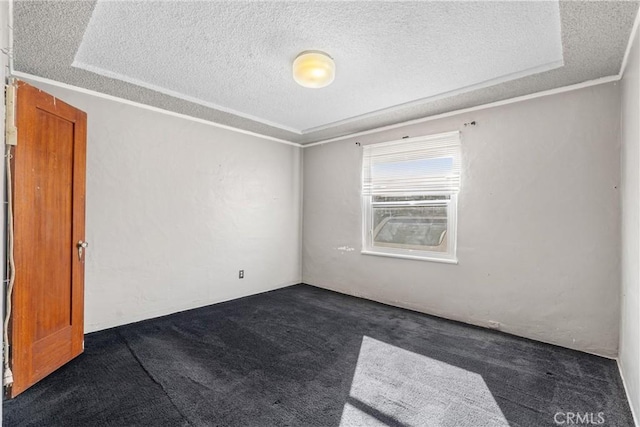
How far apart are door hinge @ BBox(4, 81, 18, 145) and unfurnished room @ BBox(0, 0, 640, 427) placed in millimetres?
20

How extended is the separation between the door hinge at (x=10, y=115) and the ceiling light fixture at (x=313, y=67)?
189 cm

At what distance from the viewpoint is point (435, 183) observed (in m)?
3.60

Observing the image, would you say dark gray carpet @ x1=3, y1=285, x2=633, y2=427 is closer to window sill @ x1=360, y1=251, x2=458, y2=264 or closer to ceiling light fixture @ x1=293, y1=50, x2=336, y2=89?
window sill @ x1=360, y1=251, x2=458, y2=264

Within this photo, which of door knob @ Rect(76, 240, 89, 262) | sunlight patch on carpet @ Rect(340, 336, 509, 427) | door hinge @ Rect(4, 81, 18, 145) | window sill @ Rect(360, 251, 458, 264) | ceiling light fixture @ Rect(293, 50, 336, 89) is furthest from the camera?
window sill @ Rect(360, 251, 458, 264)

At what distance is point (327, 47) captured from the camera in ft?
7.15

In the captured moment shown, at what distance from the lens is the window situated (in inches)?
138

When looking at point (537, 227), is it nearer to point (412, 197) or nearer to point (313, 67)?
point (412, 197)

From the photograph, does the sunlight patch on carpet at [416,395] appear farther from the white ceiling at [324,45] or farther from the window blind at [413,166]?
the white ceiling at [324,45]

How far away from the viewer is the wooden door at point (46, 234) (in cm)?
198

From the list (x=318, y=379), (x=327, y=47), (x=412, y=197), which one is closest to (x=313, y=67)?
(x=327, y=47)

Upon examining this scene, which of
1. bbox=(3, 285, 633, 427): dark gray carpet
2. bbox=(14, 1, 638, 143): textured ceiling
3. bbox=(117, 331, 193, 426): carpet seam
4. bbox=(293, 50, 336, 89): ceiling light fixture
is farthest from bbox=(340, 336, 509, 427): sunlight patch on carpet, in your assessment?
bbox=(14, 1, 638, 143): textured ceiling

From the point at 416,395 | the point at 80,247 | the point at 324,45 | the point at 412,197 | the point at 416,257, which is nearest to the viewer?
the point at 416,395

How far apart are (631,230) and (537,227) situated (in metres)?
0.83

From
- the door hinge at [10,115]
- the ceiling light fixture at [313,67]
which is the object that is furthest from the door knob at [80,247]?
the ceiling light fixture at [313,67]
